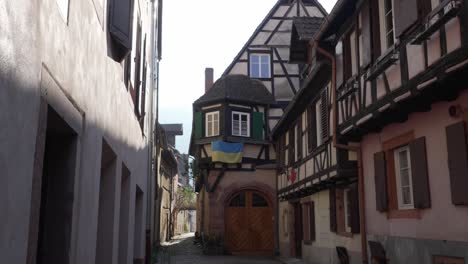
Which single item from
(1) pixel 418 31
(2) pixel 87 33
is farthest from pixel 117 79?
(1) pixel 418 31

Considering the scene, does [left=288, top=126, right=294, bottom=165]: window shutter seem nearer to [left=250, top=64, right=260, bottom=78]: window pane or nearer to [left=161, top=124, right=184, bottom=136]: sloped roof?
[left=250, top=64, right=260, bottom=78]: window pane

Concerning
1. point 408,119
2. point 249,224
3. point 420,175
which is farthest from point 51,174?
point 249,224

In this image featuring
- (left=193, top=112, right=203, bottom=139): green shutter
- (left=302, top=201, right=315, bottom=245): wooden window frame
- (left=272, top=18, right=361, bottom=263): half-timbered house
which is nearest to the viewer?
(left=272, top=18, right=361, bottom=263): half-timbered house

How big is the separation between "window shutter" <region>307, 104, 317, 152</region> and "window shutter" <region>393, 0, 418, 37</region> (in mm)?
6895

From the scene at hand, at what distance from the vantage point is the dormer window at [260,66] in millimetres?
24094

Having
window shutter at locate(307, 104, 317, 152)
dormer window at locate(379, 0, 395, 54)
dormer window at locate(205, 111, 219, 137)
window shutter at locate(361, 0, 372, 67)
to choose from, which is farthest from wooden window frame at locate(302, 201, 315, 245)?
dormer window at locate(379, 0, 395, 54)

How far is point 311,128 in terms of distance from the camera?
15.4 metres

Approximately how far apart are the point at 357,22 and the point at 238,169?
12573mm

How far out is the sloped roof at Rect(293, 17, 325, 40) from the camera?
14.2 metres

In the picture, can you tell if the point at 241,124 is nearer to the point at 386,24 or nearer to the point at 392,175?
the point at 392,175

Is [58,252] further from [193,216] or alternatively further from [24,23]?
[193,216]

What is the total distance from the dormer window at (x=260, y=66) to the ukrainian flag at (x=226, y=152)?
384cm

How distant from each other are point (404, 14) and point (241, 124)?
14.9 meters

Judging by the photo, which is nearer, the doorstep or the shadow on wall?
the shadow on wall
